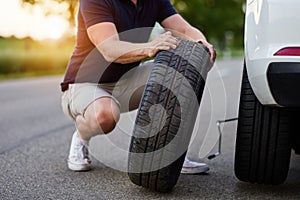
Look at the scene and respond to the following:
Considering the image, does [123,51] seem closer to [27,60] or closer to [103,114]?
[103,114]

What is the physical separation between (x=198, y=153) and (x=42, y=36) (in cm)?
2353

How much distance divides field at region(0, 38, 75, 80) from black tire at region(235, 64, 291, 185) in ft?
54.3

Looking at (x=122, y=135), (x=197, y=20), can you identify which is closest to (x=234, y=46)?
(x=197, y=20)

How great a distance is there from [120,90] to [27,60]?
19326mm

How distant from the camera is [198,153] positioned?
453cm

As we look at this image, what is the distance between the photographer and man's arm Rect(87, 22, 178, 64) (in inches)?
124

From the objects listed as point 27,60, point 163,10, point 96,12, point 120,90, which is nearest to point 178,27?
point 163,10

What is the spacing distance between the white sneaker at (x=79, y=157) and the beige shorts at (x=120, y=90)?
191 millimetres

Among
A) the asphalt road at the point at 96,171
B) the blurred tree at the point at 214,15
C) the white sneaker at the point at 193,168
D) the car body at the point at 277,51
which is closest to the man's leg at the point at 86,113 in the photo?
the asphalt road at the point at 96,171

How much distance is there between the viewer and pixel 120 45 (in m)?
3.28

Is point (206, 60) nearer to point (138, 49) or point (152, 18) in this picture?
point (138, 49)

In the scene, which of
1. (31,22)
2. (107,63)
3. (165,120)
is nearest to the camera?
(165,120)

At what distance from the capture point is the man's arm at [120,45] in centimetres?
315

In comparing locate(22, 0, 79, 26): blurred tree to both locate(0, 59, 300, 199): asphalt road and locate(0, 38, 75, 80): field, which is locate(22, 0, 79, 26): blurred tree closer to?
locate(0, 38, 75, 80): field
